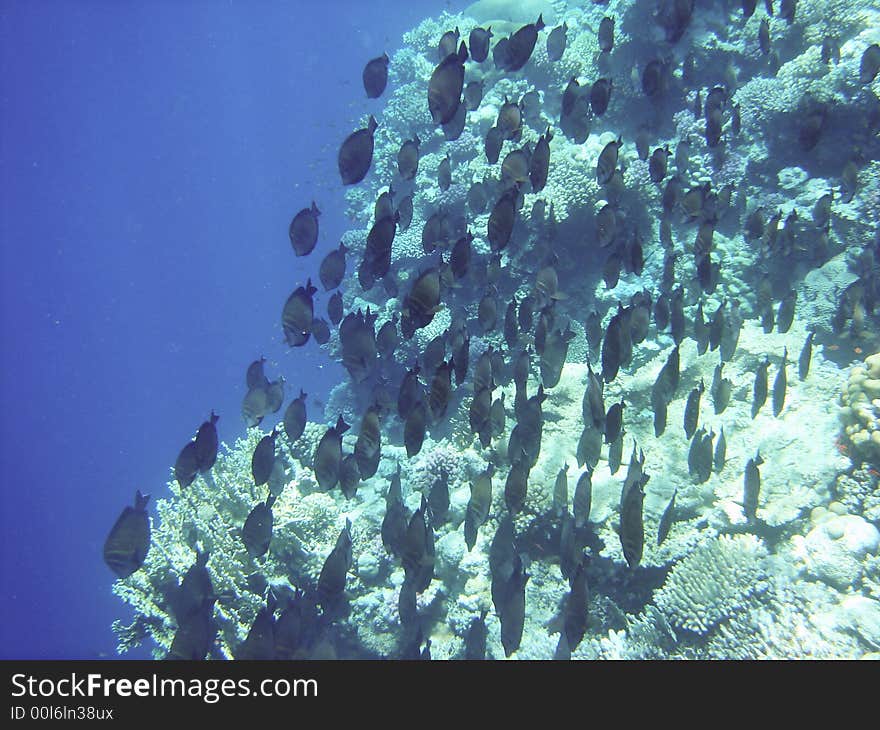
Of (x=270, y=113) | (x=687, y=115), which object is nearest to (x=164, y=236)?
(x=270, y=113)

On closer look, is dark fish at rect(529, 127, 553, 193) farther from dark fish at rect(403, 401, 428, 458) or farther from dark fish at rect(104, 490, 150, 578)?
dark fish at rect(104, 490, 150, 578)

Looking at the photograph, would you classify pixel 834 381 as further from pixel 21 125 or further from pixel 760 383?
pixel 21 125

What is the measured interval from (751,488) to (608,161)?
10.9 feet

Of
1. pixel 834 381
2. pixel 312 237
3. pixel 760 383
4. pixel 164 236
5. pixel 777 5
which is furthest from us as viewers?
pixel 164 236

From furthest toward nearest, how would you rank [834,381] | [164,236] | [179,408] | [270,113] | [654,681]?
1. [270,113]
2. [164,236]
3. [179,408]
4. [834,381]
5. [654,681]

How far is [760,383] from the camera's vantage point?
4.82 meters

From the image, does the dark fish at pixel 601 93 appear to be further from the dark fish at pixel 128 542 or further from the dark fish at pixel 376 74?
the dark fish at pixel 128 542

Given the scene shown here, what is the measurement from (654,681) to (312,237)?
3.55 m

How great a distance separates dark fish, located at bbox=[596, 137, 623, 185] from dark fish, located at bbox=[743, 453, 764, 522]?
2.92m

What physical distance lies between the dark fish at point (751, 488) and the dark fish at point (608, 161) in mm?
2920

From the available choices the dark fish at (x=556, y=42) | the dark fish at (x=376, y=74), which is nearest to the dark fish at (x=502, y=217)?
the dark fish at (x=376, y=74)

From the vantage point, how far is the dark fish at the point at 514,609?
3082mm

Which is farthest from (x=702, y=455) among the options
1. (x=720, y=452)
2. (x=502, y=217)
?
(x=502, y=217)

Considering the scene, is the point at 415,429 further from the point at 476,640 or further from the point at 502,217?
the point at 476,640
